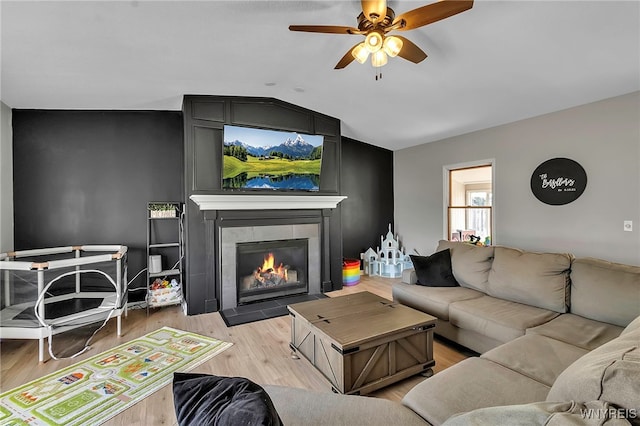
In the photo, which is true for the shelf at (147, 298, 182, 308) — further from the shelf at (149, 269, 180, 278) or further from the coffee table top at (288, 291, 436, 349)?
the coffee table top at (288, 291, 436, 349)

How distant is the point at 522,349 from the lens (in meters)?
1.94

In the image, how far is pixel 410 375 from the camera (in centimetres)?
234

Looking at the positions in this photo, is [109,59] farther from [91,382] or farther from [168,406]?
[168,406]

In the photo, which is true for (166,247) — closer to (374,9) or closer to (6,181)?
(6,181)

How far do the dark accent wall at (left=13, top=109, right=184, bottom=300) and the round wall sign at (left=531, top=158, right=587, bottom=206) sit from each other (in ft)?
15.5

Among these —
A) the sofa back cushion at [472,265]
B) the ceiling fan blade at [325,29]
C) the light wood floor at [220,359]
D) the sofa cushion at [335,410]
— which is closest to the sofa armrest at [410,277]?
the sofa back cushion at [472,265]

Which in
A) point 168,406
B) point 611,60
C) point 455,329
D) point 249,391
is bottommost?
point 168,406

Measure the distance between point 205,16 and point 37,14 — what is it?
43.2 inches

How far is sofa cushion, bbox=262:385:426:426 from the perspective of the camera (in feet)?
4.34

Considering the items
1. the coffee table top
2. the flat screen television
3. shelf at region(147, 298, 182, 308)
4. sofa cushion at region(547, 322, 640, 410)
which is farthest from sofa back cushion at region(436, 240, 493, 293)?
shelf at region(147, 298, 182, 308)

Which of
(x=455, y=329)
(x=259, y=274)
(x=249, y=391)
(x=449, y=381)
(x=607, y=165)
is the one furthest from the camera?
(x=259, y=274)

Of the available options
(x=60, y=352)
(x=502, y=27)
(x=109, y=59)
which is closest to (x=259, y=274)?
(x=60, y=352)

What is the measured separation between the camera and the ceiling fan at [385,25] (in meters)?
1.78

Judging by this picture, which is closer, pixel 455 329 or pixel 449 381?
pixel 449 381
